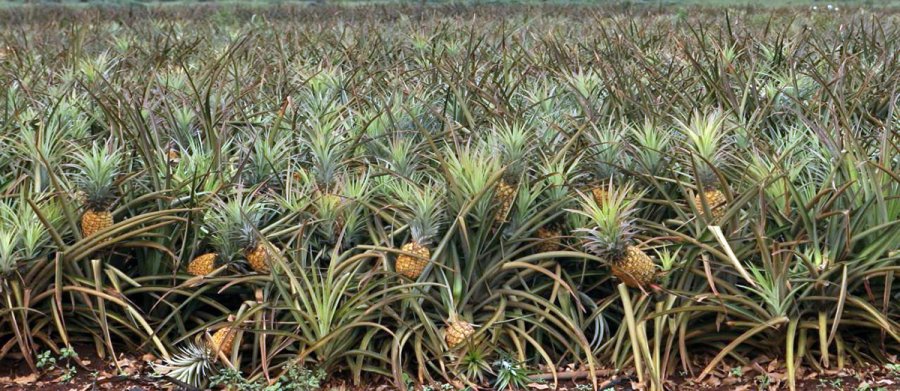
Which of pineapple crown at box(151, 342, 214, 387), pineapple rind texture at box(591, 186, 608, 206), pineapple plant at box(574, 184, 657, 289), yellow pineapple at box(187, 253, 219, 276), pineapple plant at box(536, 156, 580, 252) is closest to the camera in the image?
pineapple crown at box(151, 342, 214, 387)

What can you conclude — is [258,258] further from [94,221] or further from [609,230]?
[609,230]

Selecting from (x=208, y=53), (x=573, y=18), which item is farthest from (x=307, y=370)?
(x=573, y=18)

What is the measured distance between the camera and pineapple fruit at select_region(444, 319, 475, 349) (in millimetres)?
2434

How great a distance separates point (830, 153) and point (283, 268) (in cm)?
177

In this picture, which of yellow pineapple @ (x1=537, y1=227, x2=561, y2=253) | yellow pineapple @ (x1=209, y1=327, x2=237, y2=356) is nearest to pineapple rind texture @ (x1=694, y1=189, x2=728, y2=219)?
yellow pineapple @ (x1=537, y1=227, x2=561, y2=253)

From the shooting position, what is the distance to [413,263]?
2.51 m

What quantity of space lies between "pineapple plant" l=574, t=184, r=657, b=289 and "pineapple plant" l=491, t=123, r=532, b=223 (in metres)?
0.25

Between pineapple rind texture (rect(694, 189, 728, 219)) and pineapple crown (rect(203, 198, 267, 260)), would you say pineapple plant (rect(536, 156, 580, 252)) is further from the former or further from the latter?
pineapple crown (rect(203, 198, 267, 260))

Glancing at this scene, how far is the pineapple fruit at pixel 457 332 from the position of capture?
2.43 m

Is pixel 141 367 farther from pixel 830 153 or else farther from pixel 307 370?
pixel 830 153

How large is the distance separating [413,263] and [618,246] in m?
0.58

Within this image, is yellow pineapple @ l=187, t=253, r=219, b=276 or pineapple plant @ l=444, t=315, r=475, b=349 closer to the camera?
pineapple plant @ l=444, t=315, r=475, b=349

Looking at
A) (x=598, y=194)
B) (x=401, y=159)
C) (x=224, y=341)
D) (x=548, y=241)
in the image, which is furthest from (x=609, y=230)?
(x=224, y=341)

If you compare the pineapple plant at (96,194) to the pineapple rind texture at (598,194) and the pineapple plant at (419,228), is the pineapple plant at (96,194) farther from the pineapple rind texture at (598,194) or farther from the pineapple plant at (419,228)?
the pineapple rind texture at (598,194)
